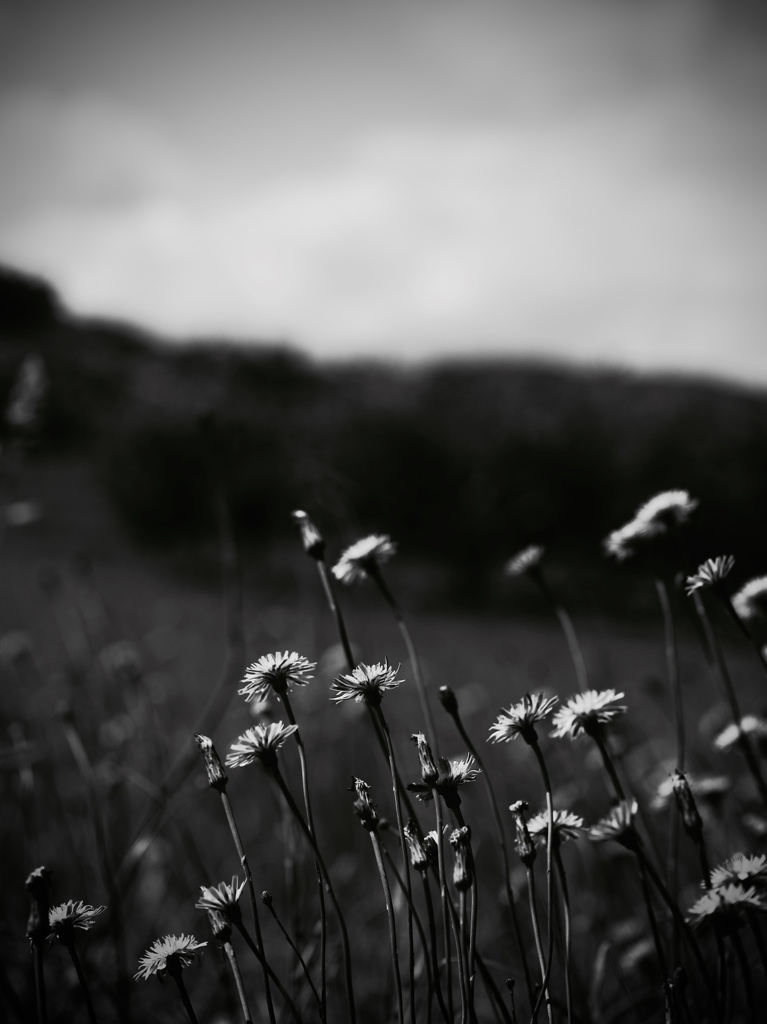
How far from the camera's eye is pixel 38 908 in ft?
1.23

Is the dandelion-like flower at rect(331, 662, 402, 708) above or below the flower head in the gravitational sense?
below

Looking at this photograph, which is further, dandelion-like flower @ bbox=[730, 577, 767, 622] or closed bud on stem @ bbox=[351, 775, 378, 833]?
dandelion-like flower @ bbox=[730, 577, 767, 622]

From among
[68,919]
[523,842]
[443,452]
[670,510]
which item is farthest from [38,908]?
[443,452]

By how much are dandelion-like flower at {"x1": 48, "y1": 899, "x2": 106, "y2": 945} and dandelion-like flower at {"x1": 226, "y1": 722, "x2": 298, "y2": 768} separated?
98 mm

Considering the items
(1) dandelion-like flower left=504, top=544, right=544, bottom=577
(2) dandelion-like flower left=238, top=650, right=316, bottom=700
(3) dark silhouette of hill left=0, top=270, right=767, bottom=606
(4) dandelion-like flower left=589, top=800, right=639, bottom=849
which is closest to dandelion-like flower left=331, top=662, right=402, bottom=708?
(2) dandelion-like flower left=238, top=650, right=316, bottom=700

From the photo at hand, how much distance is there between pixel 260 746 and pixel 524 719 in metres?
0.15

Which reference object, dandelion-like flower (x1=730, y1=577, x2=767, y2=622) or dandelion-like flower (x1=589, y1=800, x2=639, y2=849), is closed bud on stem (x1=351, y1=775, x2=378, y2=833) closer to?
dandelion-like flower (x1=589, y1=800, x2=639, y2=849)

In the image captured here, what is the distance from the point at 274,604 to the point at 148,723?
2.43 meters

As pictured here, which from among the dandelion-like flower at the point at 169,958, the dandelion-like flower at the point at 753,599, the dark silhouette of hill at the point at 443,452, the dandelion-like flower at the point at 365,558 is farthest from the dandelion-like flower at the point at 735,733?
the dark silhouette of hill at the point at 443,452

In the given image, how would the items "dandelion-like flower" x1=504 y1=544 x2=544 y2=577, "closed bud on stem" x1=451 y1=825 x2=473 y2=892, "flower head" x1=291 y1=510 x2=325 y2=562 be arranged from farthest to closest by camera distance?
"dandelion-like flower" x1=504 y1=544 x2=544 y2=577 → "flower head" x1=291 y1=510 x2=325 y2=562 → "closed bud on stem" x1=451 y1=825 x2=473 y2=892

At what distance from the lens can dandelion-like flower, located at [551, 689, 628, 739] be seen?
414mm

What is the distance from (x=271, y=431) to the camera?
246 inches

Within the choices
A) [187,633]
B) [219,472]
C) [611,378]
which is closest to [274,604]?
[187,633]

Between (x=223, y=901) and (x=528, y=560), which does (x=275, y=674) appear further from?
(x=528, y=560)
